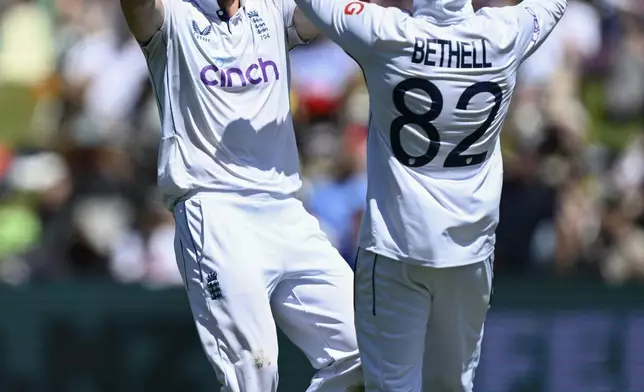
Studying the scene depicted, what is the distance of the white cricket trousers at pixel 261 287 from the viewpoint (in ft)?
19.5

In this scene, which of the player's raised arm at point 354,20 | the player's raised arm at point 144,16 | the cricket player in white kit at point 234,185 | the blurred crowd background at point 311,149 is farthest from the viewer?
the blurred crowd background at point 311,149

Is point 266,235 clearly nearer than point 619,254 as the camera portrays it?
Yes

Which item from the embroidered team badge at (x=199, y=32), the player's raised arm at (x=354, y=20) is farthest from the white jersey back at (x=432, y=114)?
the embroidered team badge at (x=199, y=32)

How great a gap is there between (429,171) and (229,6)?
124cm

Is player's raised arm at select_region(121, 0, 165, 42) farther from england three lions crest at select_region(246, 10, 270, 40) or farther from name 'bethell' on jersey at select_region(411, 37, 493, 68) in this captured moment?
name 'bethell' on jersey at select_region(411, 37, 493, 68)

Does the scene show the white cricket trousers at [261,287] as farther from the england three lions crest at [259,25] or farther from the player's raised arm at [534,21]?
the player's raised arm at [534,21]

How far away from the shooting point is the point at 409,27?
17.6ft

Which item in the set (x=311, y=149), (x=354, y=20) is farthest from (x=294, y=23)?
(x=311, y=149)

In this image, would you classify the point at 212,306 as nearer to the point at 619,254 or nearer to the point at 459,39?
the point at 459,39

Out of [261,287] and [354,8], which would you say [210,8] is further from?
[261,287]

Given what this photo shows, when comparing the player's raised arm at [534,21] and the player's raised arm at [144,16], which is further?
the player's raised arm at [144,16]

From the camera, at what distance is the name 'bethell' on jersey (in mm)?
Result: 5371

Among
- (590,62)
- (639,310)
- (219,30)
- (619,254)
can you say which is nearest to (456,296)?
(219,30)

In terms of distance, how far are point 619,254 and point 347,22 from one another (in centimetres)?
507
